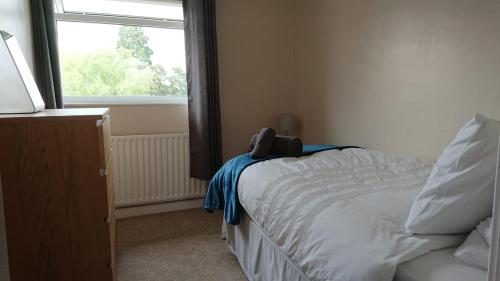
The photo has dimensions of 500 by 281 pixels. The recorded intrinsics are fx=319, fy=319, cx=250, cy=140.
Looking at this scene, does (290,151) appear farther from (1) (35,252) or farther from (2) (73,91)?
(2) (73,91)

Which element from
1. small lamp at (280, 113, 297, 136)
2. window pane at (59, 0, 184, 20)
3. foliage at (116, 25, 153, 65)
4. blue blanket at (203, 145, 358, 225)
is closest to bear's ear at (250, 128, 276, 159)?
blue blanket at (203, 145, 358, 225)

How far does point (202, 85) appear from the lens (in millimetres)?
2930

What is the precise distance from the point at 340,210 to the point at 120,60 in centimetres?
252

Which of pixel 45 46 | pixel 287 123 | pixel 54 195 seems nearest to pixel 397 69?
pixel 287 123

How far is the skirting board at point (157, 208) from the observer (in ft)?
9.70

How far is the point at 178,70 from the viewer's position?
10.3 feet

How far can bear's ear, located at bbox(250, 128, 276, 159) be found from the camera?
212 cm

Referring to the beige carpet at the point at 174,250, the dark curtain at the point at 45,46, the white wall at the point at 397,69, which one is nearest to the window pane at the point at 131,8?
the dark curtain at the point at 45,46

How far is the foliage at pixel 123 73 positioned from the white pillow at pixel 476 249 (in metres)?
2.72

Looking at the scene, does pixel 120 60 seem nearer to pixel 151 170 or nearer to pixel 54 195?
pixel 151 170

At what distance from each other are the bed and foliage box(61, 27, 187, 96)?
159 cm

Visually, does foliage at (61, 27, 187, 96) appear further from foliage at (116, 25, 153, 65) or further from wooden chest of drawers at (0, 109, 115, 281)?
wooden chest of drawers at (0, 109, 115, 281)

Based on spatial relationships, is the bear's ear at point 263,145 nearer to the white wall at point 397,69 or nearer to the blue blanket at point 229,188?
the blue blanket at point 229,188

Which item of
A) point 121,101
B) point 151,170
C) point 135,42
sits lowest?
point 151,170
